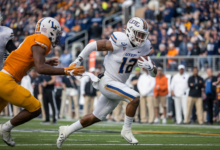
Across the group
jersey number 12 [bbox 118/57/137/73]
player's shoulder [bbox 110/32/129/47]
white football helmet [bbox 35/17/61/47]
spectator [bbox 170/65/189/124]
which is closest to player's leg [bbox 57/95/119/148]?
jersey number 12 [bbox 118/57/137/73]

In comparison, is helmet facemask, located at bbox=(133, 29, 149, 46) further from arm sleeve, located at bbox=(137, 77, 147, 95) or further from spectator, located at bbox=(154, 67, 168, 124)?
spectator, located at bbox=(154, 67, 168, 124)

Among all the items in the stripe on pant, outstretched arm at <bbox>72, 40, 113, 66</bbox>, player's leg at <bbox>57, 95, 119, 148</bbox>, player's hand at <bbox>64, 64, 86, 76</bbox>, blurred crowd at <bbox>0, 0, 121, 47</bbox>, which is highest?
blurred crowd at <bbox>0, 0, 121, 47</bbox>

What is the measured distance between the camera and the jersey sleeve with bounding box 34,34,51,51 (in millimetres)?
5575

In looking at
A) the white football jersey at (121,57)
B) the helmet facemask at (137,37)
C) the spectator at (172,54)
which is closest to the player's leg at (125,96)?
the white football jersey at (121,57)

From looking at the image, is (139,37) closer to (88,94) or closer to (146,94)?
(146,94)

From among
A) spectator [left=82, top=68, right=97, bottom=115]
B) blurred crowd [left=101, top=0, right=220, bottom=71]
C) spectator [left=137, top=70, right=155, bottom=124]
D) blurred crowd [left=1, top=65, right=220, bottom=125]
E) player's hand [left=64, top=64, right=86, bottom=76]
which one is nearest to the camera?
player's hand [left=64, top=64, right=86, bottom=76]

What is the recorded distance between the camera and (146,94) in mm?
14242

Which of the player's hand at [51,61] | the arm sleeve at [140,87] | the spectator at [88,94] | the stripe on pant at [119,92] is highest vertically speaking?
the player's hand at [51,61]

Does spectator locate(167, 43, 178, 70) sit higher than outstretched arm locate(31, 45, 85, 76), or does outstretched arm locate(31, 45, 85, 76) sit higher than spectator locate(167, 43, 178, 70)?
outstretched arm locate(31, 45, 85, 76)

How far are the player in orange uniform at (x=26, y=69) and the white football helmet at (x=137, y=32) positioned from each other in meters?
1.24

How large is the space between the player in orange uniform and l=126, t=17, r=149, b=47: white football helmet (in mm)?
1238

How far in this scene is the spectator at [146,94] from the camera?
14.2m

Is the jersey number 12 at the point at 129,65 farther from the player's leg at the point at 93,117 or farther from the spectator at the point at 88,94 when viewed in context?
the spectator at the point at 88,94

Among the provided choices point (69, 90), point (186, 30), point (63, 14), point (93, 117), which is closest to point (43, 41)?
point (93, 117)
